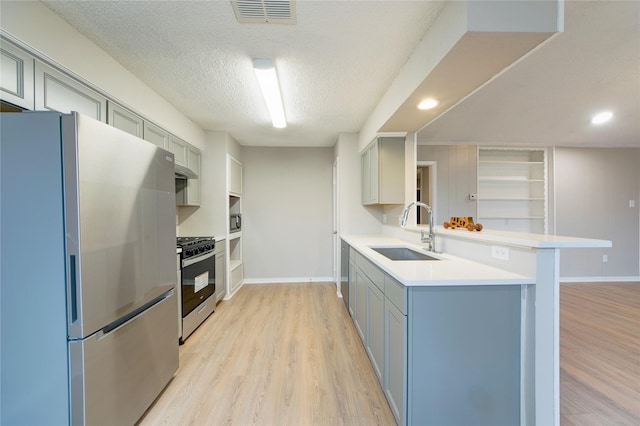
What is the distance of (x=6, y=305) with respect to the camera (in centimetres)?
114

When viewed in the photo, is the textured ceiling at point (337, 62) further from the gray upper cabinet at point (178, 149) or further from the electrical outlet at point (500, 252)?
the electrical outlet at point (500, 252)

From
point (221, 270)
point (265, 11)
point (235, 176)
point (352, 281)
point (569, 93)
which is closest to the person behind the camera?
point (265, 11)

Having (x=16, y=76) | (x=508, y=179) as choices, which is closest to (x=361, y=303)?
(x=16, y=76)

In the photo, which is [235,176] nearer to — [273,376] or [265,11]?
[265,11]

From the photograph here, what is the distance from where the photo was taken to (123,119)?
2.14 m

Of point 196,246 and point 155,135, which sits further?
point 196,246

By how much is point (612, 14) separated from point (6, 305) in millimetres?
4180

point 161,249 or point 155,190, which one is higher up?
point 155,190

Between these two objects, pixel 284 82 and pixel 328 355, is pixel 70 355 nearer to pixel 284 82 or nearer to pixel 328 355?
pixel 328 355

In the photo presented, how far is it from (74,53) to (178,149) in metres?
1.43

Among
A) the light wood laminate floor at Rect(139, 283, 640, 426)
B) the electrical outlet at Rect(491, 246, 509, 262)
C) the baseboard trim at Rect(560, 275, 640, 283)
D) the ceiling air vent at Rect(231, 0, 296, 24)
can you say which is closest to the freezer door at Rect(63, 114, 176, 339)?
the light wood laminate floor at Rect(139, 283, 640, 426)

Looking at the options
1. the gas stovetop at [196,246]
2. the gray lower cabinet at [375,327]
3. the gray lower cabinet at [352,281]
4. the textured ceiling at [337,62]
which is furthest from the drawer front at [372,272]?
the gas stovetop at [196,246]

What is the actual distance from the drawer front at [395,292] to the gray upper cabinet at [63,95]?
2295mm

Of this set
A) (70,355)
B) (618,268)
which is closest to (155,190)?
(70,355)
